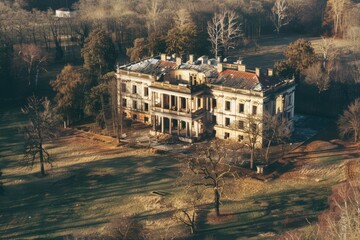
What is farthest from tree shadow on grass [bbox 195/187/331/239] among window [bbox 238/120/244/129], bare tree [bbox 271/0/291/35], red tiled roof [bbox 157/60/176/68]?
bare tree [bbox 271/0/291/35]

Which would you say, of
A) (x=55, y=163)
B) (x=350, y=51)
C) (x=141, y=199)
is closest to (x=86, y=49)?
(x=55, y=163)

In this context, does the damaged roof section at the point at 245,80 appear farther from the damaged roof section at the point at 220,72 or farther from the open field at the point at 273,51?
the open field at the point at 273,51

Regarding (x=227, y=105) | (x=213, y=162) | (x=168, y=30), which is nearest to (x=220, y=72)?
(x=227, y=105)

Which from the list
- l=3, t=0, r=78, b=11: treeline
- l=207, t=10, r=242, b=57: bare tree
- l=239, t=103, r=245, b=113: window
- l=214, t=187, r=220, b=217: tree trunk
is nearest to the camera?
l=214, t=187, r=220, b=217: tree trunk

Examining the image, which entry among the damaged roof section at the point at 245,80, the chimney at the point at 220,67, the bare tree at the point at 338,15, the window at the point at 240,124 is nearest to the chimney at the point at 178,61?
the chimney at the point at 220,67

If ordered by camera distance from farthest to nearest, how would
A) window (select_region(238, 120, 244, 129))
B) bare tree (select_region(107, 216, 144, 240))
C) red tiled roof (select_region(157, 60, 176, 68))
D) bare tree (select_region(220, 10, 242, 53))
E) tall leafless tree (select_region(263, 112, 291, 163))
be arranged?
bare tree (select_region(220, 10, 242, 53))
red tiled roof (select_region(157, 60, 176, 68))
window (select_region(238, 120, 244, 129))
tall leafless tree (select_region(263, 112, 291, 163))
bare tree (select_region(107, 216, 144, 240))

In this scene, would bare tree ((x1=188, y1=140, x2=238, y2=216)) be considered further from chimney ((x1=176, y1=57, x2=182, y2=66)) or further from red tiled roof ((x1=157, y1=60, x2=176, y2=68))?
red tiled roof ((x1=157, y1=60, x2=176, y2=68))

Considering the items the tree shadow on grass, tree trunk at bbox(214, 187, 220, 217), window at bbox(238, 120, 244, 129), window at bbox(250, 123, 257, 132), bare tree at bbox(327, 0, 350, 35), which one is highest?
bare tree at bbox(327, 0, 350, 35)
